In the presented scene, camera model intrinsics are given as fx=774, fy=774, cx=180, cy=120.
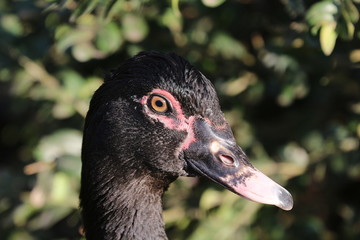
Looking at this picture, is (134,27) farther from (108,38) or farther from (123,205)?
(123,205)

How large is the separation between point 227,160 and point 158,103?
0.30m

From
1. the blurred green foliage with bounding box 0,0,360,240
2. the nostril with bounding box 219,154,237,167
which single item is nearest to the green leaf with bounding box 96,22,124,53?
the blurred green foliage with bounding box 0,0,360,240

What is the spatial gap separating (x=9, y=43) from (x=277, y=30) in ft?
4.09

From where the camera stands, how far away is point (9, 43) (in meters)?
3.61

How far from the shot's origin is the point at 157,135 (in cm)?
264

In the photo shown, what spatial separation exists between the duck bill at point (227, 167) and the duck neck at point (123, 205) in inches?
6.9

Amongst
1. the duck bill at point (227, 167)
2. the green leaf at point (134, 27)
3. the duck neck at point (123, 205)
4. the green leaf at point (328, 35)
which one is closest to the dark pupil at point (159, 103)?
the duck bill at point (227, 167)

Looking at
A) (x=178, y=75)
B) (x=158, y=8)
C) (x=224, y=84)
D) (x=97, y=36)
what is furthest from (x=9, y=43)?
(x=178, y=75)

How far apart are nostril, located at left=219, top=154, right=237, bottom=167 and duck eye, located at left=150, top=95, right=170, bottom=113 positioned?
Result: 9.6 inches

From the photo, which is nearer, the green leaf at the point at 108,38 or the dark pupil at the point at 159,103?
the dark pupil at the point at 159,103

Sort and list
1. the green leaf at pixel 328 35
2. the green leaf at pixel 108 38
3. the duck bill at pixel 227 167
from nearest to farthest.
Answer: the duck bill at pixel 227 167, the green leaf at pixel 328 35, the green leaf at pixel 108 38

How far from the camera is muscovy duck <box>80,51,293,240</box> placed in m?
2.60

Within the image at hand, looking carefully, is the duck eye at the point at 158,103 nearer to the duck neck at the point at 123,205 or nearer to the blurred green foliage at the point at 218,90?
the duck neck at the point at 123,205

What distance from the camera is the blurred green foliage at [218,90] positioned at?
346 centimetres
